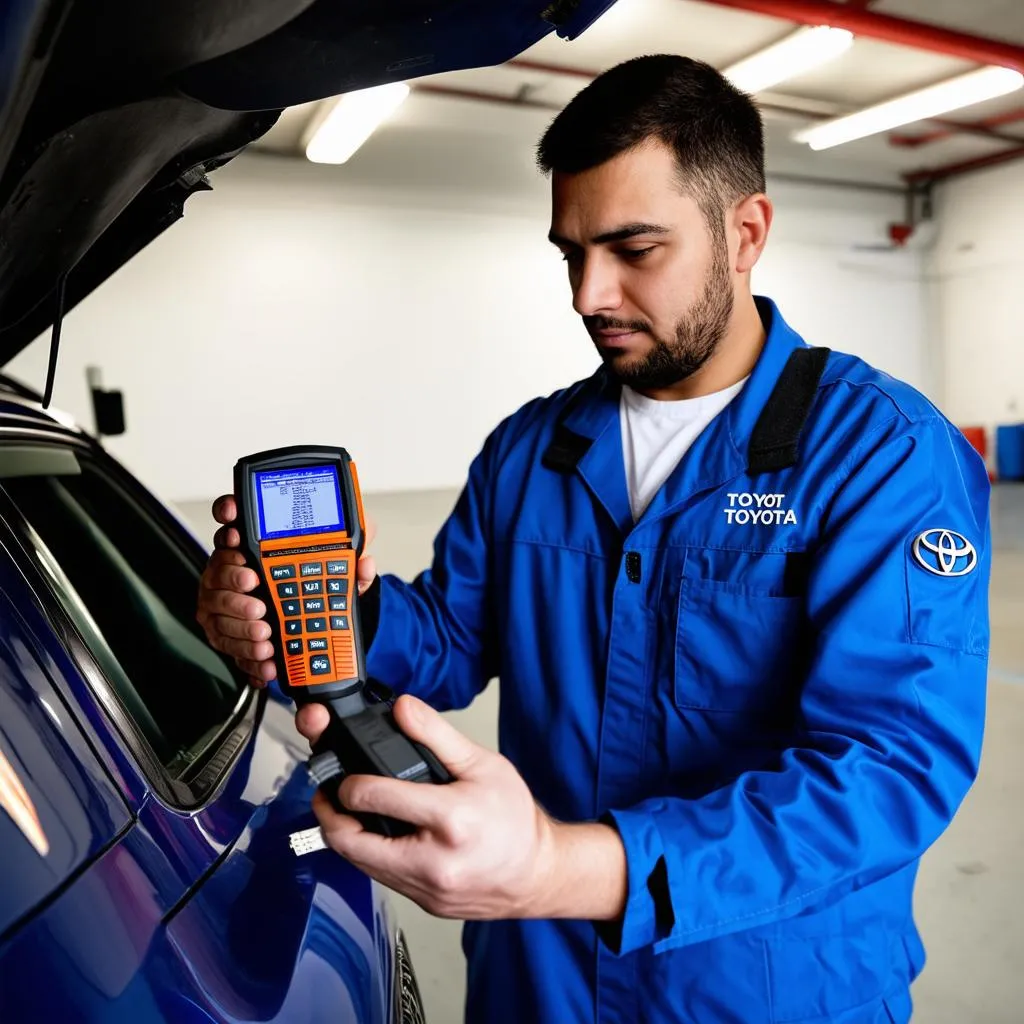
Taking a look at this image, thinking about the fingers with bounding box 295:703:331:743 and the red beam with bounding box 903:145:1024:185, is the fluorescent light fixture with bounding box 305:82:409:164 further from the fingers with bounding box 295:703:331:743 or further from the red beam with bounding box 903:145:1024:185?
the red beam with bounding box 903:145:1024:185

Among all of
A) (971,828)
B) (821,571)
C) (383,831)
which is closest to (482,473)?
(821,571)

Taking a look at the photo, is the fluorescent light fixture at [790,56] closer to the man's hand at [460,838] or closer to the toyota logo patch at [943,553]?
the toyota logo patch at [943,553]

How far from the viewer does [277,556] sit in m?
0.96

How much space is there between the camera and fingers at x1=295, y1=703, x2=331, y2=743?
0.77 m

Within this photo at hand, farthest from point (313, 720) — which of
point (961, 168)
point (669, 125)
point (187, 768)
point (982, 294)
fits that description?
point (961, 168)

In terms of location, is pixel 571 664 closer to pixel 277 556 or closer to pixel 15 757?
pixel 277 556

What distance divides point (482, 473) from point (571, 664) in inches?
12.9

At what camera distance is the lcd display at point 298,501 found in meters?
0.98

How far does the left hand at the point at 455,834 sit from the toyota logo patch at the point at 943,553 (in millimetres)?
458

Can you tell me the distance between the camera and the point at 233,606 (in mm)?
957

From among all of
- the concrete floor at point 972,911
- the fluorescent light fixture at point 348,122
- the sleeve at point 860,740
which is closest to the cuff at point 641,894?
the sleeve at point 860,740

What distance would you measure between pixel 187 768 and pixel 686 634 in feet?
1.90

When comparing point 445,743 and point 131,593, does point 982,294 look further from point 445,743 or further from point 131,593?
point 445,743

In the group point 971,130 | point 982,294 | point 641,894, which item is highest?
point 971,130
